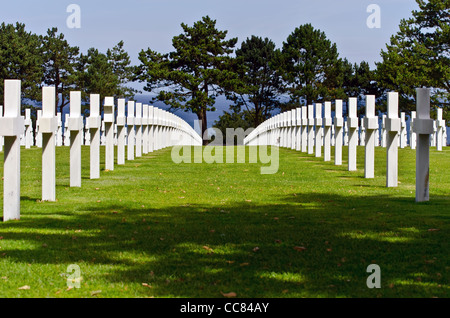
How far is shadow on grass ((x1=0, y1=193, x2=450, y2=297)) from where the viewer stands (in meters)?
5.07

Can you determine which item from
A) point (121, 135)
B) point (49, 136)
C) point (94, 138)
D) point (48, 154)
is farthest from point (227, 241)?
point (121, 135)

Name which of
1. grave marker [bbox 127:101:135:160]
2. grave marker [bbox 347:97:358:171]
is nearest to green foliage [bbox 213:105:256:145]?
grave marker [bbox 127:101:135:160]

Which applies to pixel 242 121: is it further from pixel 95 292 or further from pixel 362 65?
pixel 95 292

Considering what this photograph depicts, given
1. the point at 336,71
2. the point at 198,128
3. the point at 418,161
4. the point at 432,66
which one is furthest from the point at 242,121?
the point at 418,161

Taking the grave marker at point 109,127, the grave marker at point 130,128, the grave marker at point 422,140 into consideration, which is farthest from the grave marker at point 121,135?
the grave marker at point 422,140

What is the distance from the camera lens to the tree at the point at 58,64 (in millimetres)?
71250

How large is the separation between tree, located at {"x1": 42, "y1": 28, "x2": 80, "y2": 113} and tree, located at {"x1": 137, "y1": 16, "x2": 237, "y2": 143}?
8647mm

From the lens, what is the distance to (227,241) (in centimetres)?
678

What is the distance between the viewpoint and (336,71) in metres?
77.3

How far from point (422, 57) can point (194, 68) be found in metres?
A: 21.7

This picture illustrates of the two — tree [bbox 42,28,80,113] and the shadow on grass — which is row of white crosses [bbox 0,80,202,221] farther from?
tree [bbox 42,28,80,113]

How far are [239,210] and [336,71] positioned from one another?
70184 millimetres

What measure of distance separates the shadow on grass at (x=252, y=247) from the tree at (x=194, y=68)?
55.3 meters

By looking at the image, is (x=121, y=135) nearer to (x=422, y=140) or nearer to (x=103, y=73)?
(x=422, y=140)
